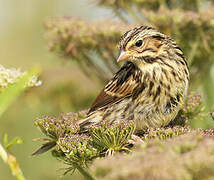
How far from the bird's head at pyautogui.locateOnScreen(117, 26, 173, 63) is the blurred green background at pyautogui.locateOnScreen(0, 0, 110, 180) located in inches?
60.0

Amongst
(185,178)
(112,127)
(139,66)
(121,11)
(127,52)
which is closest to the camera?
(185,178)

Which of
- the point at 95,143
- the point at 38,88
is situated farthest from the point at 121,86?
the point at 38,88

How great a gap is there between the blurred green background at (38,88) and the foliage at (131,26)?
1.20 ft

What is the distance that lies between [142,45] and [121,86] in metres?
0.47

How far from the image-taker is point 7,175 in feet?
21.9

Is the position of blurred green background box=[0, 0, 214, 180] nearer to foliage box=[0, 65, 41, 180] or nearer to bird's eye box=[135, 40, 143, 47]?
bird's eye box=[135, 40, 143, 47]

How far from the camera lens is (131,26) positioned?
17.8 ft

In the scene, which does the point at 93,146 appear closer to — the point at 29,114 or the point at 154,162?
the point at 154,162

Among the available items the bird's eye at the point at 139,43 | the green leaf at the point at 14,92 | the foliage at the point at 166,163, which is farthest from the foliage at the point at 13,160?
the bird's eye at the point at 139,43

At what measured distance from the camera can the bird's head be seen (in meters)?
3.99

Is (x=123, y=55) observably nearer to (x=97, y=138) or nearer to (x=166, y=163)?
(x=97, y=138)

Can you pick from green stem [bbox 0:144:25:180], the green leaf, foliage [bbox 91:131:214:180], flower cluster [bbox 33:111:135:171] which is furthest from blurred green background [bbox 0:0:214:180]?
foliage [bbox 91:131:214:180]

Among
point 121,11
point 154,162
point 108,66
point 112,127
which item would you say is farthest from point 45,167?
point 154,162

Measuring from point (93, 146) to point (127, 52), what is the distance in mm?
1006
